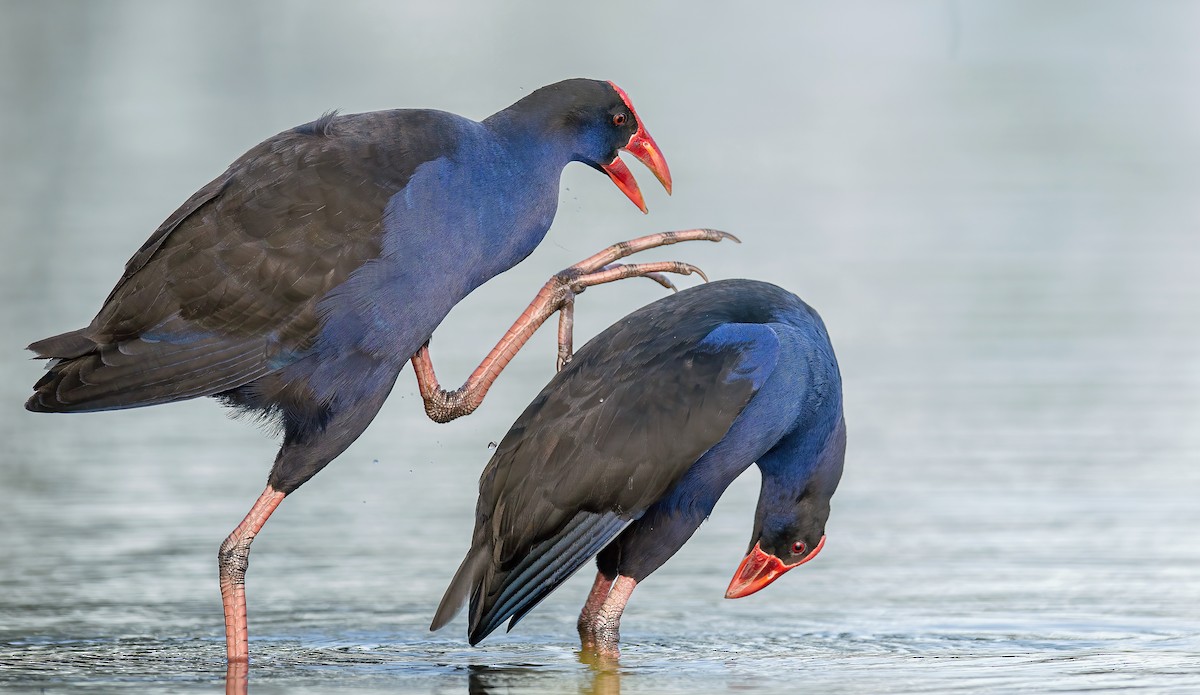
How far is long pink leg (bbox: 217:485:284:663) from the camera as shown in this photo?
6109 mm

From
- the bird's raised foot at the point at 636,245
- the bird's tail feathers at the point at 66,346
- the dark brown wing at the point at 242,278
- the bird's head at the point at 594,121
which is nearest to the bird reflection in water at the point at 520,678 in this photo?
the dark brown wing at the point at 242,278

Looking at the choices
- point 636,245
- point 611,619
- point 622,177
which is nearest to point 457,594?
point 611,619

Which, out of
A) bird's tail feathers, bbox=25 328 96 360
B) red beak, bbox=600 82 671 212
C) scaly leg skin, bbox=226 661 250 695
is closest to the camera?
scaly leg skin, bbox=226 661 250 695

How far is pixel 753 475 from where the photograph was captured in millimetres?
8453

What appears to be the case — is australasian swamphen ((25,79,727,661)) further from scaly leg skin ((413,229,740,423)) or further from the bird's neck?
the bird's neck

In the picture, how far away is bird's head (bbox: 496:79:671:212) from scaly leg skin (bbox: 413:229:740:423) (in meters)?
0.22

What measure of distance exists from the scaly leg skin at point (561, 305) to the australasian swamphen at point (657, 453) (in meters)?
0.34

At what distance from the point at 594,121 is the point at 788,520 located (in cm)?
141

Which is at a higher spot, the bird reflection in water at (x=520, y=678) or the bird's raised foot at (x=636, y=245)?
the bird's raised foot at (x=636, y=245)

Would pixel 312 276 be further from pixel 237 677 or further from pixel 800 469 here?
pixel 800 469

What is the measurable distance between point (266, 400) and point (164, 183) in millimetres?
10360

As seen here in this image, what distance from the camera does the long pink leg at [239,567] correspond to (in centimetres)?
611

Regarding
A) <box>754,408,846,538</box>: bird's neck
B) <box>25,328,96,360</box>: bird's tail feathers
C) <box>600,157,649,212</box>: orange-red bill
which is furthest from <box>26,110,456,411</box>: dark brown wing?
<box>754,408,846,538</box>: bird's neck

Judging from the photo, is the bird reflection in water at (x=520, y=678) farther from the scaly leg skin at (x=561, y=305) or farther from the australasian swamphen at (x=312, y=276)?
the scaly leg skin at (x=561, y=305)
